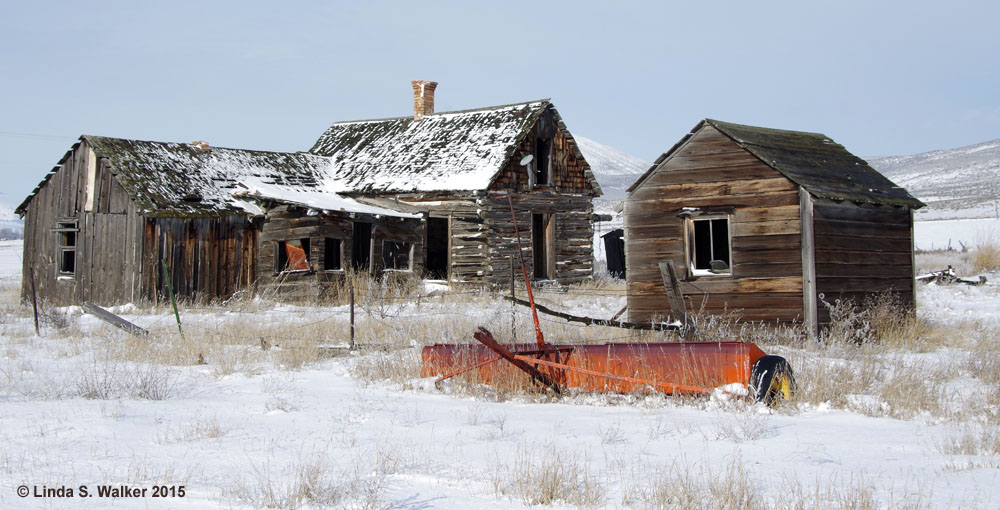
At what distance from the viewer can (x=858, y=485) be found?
481cm

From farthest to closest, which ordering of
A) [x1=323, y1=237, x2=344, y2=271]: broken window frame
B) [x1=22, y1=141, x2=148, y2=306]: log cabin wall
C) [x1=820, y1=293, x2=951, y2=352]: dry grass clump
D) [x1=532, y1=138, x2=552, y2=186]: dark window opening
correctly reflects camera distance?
Answer: 1. [x1=532, y1=138, x2=552, y2=186]: dark window opening
2. [x1=323, y1=237, x2=344, y2=271]: broken window frame
3. [x1=22, y1=141, x2=148, y2=306]: log cabin wall
4. [x1=820, y1=293, x2=951, y2=352]: dry grass clump

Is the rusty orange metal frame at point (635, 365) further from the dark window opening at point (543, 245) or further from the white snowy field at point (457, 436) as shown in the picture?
the dark window opening at point (543, 245)

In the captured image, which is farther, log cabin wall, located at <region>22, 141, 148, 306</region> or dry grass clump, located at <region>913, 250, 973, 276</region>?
dry grass clump, located at <region>913, 250, 973, 276</region>

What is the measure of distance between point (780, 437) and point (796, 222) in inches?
254

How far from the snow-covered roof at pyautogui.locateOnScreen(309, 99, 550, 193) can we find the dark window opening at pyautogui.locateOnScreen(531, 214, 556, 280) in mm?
2275

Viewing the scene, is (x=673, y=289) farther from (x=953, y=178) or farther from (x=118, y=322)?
(x=953, y=178)

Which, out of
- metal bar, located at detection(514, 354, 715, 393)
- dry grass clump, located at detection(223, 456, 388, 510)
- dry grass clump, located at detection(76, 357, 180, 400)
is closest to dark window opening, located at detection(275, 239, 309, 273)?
dry grass clump, located at detection(76, 357, 180, 400)

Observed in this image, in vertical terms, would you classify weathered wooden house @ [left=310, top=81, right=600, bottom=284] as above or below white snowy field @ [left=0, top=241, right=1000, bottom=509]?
above

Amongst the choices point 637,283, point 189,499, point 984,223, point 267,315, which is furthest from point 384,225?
point 984,223

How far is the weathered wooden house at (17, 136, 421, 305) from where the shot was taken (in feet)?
63.3

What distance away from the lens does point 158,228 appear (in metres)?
19.2

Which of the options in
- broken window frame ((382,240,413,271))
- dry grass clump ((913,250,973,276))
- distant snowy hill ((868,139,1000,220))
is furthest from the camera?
distant snowy hill ((868,139,1000,220))

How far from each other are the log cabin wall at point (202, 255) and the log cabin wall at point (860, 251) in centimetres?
1360

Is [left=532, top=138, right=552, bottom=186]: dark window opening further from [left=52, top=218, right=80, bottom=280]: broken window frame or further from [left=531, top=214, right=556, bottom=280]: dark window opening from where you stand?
[left=52, top=218, right=80, bottom=280]: broken window frame
